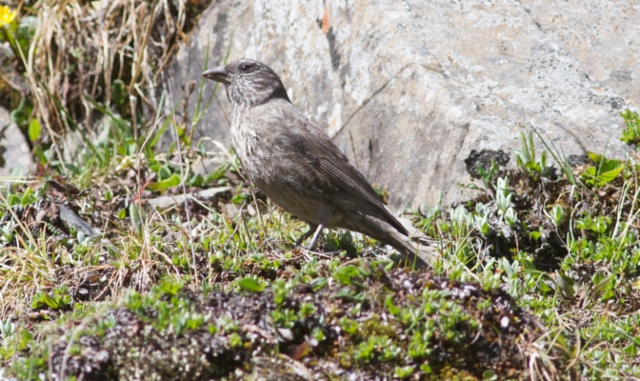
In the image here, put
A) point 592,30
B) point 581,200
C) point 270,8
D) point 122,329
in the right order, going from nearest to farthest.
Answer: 1. point 122,329
2. point 581,200
3. point 592,30
4. point 270,8

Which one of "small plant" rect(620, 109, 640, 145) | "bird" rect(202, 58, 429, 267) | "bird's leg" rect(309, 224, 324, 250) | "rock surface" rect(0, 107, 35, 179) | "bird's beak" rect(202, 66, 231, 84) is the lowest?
"rock surface" rect(0, 107, 35, 179)

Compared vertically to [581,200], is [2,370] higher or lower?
lower

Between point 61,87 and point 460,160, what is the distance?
4.40 m

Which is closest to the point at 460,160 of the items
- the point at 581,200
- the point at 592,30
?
the point at 581,200

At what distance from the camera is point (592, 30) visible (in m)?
5.75

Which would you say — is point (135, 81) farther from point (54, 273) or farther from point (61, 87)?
point (54, 273)

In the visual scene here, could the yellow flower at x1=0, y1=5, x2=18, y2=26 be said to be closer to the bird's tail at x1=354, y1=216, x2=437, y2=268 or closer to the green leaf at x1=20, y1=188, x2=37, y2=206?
the green leaf at x1=20, y1=188, x2=37, y2=206

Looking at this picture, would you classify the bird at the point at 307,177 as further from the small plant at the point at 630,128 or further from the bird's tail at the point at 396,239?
the small plant at the point at 630,128

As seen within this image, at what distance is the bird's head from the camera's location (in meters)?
5.66

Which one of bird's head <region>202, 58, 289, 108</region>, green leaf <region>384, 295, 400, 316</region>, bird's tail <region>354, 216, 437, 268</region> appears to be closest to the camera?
green leaf <region>384, 295, 400, 316</region>

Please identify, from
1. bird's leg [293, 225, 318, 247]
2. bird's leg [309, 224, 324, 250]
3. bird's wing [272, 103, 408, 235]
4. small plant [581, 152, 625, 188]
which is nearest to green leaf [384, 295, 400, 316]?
bird's leg [309, 224, 324, 250]

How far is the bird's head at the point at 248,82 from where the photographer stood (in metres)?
5.66

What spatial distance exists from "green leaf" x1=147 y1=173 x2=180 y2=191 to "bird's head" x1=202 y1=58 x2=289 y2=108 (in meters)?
0.94

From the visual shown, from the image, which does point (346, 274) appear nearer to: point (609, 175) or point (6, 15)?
point (609, 175)
